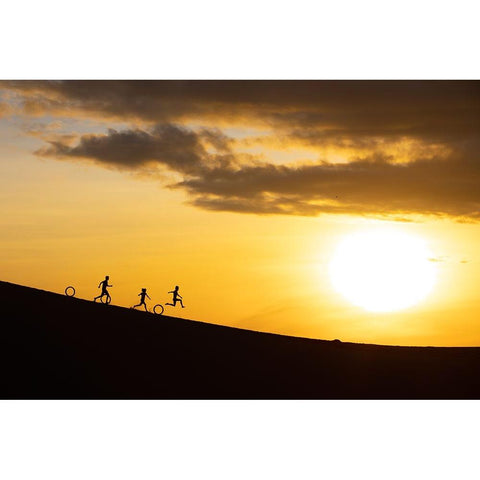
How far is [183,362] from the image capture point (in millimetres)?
25656

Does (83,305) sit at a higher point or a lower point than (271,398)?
higher

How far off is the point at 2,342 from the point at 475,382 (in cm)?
1505

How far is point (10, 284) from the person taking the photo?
109ft

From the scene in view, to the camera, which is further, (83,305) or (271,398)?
(83,305)

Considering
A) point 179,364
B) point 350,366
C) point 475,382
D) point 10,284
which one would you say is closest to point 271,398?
point 179,364

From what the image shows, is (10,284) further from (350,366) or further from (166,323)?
(350,366)

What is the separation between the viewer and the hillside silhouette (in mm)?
23078

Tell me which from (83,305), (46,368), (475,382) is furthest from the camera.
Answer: (83,305)

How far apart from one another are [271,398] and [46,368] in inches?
255

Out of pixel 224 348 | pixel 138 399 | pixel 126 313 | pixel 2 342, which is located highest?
pixel 126 313

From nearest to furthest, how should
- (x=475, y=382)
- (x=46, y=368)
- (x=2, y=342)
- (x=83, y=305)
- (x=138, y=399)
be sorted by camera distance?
(x=138, y=399) → (x=46, y=368) → (x=2, y=342) → (x=475, y=382) → (x=83, y=305)

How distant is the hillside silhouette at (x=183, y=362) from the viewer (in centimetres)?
2308

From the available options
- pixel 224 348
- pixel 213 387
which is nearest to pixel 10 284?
pixel 224 348

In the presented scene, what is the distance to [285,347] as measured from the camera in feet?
97.6
